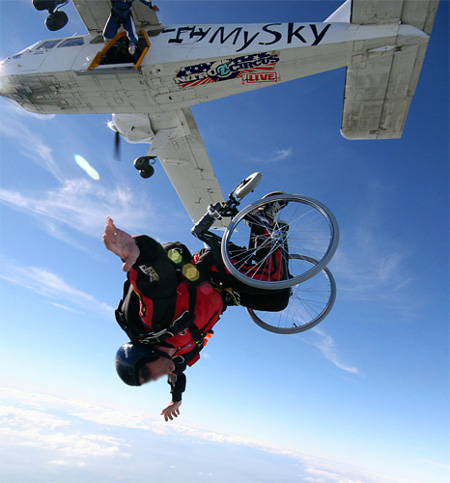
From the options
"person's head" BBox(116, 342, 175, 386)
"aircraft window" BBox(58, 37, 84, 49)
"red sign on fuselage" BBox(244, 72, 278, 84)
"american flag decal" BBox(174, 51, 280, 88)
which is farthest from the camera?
"aircraft window" BBox(58, 37, 84, 49)

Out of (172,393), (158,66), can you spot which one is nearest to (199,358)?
(172,393)

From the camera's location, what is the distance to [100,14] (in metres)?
11.3

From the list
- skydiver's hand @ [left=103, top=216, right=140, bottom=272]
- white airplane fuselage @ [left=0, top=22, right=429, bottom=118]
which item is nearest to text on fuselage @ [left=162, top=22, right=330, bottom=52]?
white airplane fuselage @ [left=0, top=22, right=429, bottom=118]

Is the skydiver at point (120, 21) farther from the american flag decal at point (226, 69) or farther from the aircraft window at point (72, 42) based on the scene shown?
the aircraft window at point (72, 42)

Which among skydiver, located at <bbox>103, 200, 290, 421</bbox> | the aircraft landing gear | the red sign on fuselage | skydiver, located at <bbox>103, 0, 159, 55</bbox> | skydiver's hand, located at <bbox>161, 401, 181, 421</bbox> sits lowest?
skydiver's hand, located at <bbox>161, 401, 181, 421</bbox>

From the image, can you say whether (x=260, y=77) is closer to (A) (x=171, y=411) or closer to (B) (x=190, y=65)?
(B) (x=190, y=65)

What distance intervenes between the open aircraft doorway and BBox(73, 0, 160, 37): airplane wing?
1.18 m

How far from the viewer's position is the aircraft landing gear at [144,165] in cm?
1231

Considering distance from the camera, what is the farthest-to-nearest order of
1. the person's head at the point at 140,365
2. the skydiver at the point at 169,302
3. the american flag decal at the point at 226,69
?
the american flag decal at the point at 226,69 < the person's head at the point at 140,365 < the skydiver at the point at 169,302

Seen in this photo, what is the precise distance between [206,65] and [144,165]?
442cm

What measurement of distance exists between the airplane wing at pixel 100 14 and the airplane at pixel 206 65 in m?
0.03

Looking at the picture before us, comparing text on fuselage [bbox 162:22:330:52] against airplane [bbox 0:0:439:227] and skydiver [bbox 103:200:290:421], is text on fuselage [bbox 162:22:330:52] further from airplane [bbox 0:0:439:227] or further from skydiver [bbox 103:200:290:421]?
skydiver [bbox 103:200:290:421]

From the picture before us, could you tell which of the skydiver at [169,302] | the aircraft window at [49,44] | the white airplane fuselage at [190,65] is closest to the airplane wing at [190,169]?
the white airplane fuselage at [190,65]

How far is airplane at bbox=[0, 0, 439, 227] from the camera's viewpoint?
907 cm
